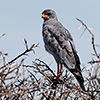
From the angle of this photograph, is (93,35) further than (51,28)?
No

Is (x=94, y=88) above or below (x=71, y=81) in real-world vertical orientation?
below

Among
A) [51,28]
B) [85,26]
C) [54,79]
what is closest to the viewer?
[85,26]

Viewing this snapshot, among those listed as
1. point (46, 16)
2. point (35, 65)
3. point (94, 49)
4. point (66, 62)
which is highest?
point (46, 16)

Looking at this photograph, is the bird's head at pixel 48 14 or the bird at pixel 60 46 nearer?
the bird at pixel 60 46

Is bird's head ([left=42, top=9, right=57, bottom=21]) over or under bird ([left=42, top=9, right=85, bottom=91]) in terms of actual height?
over

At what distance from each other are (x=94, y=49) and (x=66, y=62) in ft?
8.89

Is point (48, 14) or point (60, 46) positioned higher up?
point (48, 14)

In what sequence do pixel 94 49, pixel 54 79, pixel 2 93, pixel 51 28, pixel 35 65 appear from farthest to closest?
pixel 51 28
pixel 54 79
pixel 35 65
pixel 94 49
pixel 2 93

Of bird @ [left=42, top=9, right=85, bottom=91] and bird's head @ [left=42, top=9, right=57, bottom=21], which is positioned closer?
bird @ [left=42, top=9, right=85, bottom=91]

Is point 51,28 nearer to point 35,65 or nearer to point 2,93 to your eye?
point 35,65

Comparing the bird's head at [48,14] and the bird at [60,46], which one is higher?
the bird's head at [48,14]

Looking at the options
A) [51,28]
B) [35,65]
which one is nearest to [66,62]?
[51,28]

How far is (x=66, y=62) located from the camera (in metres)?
5.75

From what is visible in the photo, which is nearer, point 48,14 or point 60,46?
point 60,46
